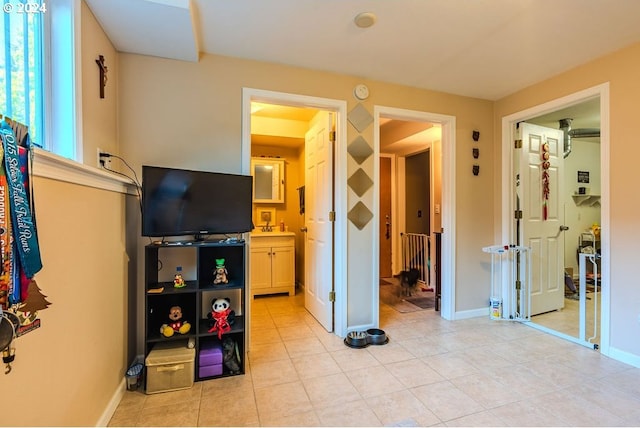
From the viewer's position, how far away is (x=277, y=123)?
4188mm

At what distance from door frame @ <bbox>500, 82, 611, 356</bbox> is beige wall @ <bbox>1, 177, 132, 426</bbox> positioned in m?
3.58

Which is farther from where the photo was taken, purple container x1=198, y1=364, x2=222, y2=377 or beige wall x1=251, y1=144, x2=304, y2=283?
beige wall x1=251, y1=144, x2=304, y2=283

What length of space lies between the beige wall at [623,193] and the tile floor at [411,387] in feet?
1.05

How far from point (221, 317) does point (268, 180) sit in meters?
2.78

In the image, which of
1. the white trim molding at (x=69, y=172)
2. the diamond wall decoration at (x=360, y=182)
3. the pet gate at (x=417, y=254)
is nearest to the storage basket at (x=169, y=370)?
the white trim molding at (x=69, y=172)

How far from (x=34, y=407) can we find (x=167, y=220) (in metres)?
1.19

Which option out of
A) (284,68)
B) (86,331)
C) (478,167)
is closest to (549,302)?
(478,167)

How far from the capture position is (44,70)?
4.79 feet

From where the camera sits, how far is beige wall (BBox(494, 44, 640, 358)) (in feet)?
7.53

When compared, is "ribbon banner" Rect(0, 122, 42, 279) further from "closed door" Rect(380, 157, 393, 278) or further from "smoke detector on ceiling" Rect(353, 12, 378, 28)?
"closed door" Rect(380, 157, 393, 278)

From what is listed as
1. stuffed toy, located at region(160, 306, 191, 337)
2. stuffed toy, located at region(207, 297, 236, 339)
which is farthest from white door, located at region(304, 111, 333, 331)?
stuffed toy, located at region(160, 306, 191, 337)

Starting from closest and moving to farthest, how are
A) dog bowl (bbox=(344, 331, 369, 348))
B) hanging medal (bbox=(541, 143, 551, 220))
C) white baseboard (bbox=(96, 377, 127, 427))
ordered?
white baseboard (bbox=(96, 377, 127, 427)) < dog bowl (bbox=(344, 331, 369, 348)) < hanging medal (bbox=(541, 143, 551, 220))

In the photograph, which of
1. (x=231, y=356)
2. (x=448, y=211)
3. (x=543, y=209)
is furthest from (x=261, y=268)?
(x=543, y=209)

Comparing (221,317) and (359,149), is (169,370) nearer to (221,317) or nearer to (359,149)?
(221,317)
